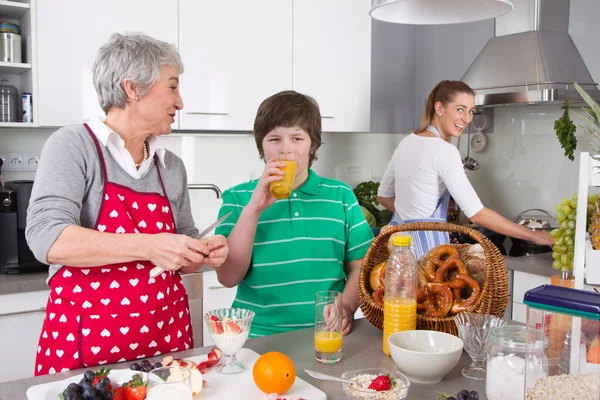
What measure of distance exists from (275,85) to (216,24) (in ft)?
1.41

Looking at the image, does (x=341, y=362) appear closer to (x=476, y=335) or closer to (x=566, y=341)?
(x=476, y=335)

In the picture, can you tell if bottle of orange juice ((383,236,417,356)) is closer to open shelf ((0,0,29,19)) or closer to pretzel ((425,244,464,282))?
pretzel ((425,244,464,282))

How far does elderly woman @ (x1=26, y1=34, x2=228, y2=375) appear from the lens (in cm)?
131

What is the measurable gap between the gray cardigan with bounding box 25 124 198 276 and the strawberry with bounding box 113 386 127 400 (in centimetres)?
43

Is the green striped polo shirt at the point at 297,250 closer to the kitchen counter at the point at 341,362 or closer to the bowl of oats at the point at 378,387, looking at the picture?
the kitchen counter at the point at 341,362

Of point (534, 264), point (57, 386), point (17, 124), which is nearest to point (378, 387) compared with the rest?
point (57, 386)

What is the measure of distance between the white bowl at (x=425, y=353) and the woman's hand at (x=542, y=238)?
5.27ft

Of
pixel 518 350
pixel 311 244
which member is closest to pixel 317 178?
pixel 311 244

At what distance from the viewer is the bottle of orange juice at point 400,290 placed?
4.20 ft

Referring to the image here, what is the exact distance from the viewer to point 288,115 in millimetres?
1593

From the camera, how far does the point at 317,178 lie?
1.71 metres

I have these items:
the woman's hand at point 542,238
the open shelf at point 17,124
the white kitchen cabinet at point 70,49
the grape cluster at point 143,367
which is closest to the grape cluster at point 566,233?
the woman's hand at point 542,238

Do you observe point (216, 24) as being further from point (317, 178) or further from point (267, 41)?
point (317, 178)

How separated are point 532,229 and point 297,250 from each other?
1.67m
